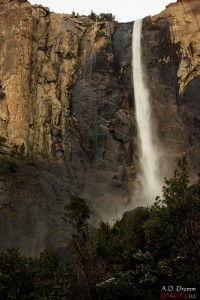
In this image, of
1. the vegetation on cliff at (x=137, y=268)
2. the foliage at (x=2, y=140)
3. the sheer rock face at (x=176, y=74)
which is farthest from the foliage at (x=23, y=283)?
the sheer rock face at (x=176, y=74)

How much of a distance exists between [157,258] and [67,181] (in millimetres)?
26751

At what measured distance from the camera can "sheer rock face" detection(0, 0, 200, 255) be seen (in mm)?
41125

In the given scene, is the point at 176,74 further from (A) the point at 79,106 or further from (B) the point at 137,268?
(B) the point at 137,268

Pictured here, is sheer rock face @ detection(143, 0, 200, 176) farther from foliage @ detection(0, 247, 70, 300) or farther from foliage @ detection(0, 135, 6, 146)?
foliage @ detection(0, 247, 70, 300)

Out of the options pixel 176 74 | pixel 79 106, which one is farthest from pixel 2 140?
pixel 176 74

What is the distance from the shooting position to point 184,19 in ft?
195

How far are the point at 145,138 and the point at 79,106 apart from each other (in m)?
9.02

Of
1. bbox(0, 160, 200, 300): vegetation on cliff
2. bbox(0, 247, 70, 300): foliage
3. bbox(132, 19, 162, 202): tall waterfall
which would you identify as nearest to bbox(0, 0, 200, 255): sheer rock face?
bbox(132, 19, 162, 202): tall waterfall

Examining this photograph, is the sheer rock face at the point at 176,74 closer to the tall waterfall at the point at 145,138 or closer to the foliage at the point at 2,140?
the tall waterfall at the point at 145,138

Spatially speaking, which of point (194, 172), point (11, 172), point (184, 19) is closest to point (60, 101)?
point (11, 172)

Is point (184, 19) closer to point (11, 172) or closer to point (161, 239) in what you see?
point (11, 172)

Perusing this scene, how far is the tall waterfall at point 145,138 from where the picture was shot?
49125 millimetres

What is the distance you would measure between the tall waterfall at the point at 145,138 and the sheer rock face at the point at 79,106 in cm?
86

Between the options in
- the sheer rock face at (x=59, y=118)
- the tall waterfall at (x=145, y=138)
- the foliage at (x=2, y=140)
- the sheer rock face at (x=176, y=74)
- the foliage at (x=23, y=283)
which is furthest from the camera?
the sheer rock face at (x=176, y=74)
